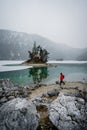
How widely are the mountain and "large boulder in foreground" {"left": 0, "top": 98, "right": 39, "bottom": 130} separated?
9057 centimetres

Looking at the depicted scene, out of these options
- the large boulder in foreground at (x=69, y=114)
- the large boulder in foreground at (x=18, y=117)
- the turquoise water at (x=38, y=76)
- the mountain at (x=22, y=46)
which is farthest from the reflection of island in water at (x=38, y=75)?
the mountain at (x=22, y=46)

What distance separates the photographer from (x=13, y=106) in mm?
4020

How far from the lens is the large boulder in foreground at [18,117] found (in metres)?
3.72

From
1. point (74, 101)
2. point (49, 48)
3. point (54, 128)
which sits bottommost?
point (54, 128)

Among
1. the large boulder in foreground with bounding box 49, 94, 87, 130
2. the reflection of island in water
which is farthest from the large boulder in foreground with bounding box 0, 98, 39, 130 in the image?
the reflection of island in water

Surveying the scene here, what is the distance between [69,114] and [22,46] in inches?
4626

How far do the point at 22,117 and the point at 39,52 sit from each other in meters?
42.2

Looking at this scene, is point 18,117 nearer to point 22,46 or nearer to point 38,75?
point 38,75

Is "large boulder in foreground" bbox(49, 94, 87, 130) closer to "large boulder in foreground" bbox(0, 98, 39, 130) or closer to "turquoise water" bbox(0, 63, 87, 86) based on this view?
"large boulder in foreground" bbox(0, 98, 39, 130)

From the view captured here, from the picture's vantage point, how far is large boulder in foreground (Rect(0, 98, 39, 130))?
3719 mm

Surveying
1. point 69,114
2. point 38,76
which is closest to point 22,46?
point 38,76

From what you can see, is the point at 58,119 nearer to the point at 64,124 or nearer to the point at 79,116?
the point at 64,124

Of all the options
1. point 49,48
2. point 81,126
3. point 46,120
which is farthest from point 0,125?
point 49,48

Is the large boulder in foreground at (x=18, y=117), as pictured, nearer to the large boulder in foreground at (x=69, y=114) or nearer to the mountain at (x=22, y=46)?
the large boulder in foreground at (x=69, y=114)
